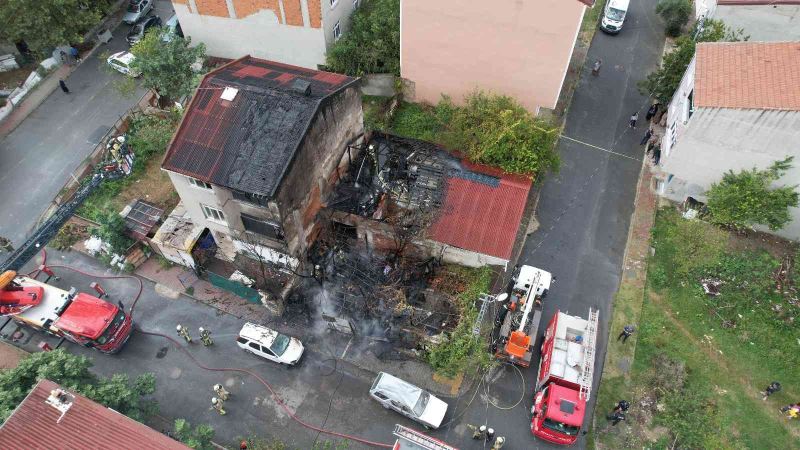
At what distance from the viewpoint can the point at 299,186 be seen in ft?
83.5

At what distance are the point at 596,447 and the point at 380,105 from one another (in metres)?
25.8

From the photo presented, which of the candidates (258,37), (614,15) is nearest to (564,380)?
(258,37)

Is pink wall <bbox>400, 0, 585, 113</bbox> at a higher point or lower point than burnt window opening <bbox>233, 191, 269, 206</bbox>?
higher

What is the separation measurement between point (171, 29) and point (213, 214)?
19461mm

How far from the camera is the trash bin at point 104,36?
42.8 m

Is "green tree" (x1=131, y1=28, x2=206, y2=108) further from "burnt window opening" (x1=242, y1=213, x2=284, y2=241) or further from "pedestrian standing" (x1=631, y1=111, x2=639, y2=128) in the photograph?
"pedestrian standing" (x1=631, y1=111, x2=639, y2=128)

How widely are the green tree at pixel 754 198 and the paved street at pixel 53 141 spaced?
40.9 m

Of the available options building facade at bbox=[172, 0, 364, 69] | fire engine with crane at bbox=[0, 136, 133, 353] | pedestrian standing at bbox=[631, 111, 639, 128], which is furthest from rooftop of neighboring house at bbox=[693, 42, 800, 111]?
fire engine with crane at bbox=[0, 136, 133, 353]

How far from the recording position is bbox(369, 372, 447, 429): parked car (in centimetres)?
2448

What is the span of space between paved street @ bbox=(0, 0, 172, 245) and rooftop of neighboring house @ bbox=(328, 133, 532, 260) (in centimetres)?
2009

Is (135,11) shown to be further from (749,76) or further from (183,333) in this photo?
(749,76)

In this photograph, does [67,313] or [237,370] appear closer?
[67,313]

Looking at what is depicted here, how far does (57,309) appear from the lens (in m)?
26.8

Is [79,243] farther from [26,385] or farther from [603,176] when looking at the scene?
[603,176]
